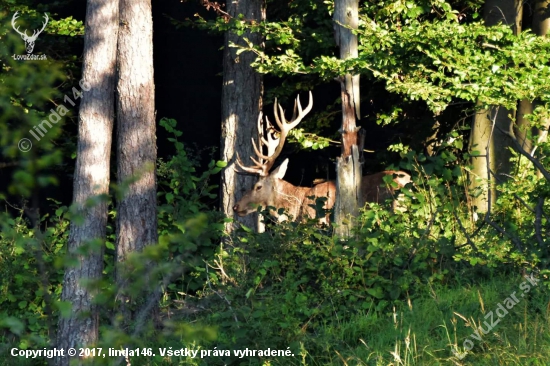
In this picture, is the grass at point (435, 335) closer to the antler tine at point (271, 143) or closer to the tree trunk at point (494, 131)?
the tree trunk at point (494, 131)

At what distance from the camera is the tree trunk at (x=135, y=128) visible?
9.06 m

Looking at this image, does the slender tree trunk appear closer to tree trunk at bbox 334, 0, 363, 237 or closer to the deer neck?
tree trunk at bbox 334, 0, 363, 237

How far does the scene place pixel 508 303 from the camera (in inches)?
267

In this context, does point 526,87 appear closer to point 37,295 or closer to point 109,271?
point 109,271

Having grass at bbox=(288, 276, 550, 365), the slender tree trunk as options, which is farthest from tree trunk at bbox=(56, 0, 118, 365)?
the slender tree trunk

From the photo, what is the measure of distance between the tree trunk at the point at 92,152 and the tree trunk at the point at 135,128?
0.94 m

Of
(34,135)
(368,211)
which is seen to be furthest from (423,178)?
(34,135)

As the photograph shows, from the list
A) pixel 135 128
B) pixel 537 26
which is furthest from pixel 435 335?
pixel 537 26

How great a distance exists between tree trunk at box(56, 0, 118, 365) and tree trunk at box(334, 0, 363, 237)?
273 centimetres

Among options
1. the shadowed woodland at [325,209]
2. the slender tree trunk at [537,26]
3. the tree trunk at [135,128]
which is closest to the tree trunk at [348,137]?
the shadowed woodland at [325,209]

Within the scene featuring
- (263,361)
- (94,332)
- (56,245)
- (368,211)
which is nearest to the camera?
(263,361)

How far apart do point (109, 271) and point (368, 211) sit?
3155 mm

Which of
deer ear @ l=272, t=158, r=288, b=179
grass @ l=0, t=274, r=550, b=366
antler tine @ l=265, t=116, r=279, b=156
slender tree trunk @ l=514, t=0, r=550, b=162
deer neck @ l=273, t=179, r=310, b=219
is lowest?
grass @ l=0, t=274, r=550, b=366

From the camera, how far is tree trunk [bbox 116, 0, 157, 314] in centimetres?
906
